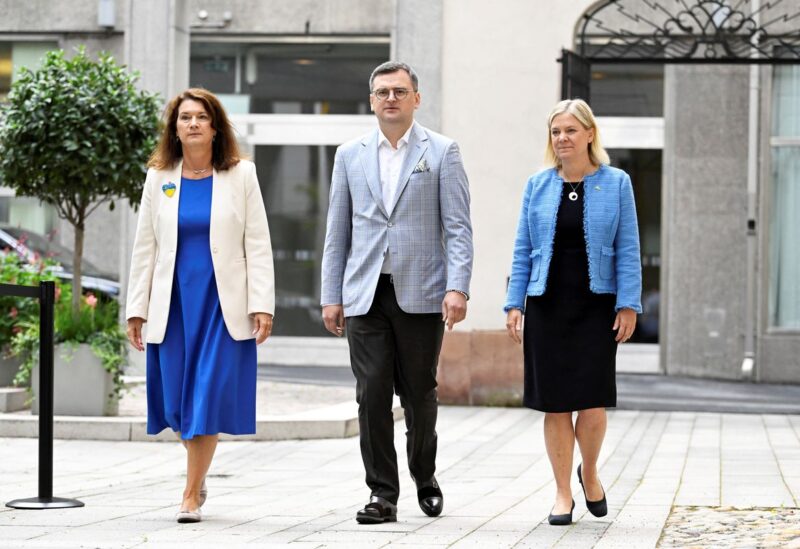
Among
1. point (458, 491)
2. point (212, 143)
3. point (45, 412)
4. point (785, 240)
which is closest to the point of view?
point (212, 143)

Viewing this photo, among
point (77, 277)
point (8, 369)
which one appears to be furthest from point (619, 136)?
point (8, 369)

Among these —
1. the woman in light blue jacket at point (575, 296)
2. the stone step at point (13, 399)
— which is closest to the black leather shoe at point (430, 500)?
the woman in light blue jacket at point (575, 296)


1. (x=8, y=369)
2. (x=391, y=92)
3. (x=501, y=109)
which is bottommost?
(x=8, y=369)

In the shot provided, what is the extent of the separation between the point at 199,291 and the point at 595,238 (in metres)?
1.71

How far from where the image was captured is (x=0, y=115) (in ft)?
37.9

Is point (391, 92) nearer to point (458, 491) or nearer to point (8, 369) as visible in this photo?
point (458, 491)

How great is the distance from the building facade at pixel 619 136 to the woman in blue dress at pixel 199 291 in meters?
8.30

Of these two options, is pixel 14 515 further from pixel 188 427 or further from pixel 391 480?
pixel 391 480

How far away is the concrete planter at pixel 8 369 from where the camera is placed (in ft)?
39.4

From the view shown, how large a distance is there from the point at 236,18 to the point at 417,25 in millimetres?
5132

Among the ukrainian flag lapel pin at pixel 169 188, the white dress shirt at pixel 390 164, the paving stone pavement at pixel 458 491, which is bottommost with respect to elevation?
the paving stone pavement at pixel 458 491

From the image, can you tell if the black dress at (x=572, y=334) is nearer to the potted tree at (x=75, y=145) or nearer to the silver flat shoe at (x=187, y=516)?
the silver flat shoe at (x=187, y=516)

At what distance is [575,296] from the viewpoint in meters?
6.53

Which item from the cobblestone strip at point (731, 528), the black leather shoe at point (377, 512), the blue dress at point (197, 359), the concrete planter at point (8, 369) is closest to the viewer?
the cobblestone strip at point (731, 528)
